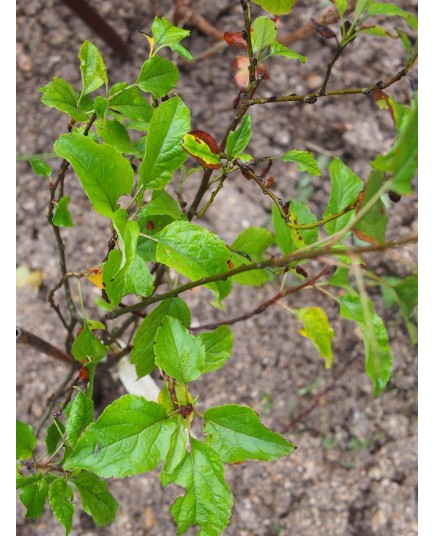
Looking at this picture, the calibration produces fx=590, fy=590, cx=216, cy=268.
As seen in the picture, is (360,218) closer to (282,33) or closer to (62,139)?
(62,139)

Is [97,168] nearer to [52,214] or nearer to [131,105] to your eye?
[131,105]

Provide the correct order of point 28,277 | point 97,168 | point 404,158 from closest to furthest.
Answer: point 404,158 → point 97,168 → point 28,277

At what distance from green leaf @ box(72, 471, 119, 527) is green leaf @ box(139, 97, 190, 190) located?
0.52 metres

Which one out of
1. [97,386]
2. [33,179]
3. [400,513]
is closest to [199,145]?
[97,386]

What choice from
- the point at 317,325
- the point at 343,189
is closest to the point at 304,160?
the point at 343,189

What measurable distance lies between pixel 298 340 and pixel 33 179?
3.14ft

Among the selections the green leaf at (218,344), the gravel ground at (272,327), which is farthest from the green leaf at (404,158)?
the gravel ground at (272,327)

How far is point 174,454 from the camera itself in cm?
81

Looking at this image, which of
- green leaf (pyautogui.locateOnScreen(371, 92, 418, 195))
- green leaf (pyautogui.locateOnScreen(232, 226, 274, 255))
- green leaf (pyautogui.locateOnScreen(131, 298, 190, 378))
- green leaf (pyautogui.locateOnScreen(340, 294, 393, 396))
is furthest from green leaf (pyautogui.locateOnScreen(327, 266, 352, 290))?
green leaf (pyautogui.locateOnScreen(371, 92, 418, 195))

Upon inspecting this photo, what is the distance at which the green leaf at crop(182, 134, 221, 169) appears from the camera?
0.80 meters

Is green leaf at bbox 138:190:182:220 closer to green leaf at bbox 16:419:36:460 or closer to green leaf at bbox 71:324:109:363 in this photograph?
green leaf at bbox 71:324:109:363

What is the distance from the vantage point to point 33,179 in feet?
6.00

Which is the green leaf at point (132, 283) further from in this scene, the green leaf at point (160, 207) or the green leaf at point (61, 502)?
the green leaf at point (61, 502)

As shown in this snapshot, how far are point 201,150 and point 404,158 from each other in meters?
0.35
